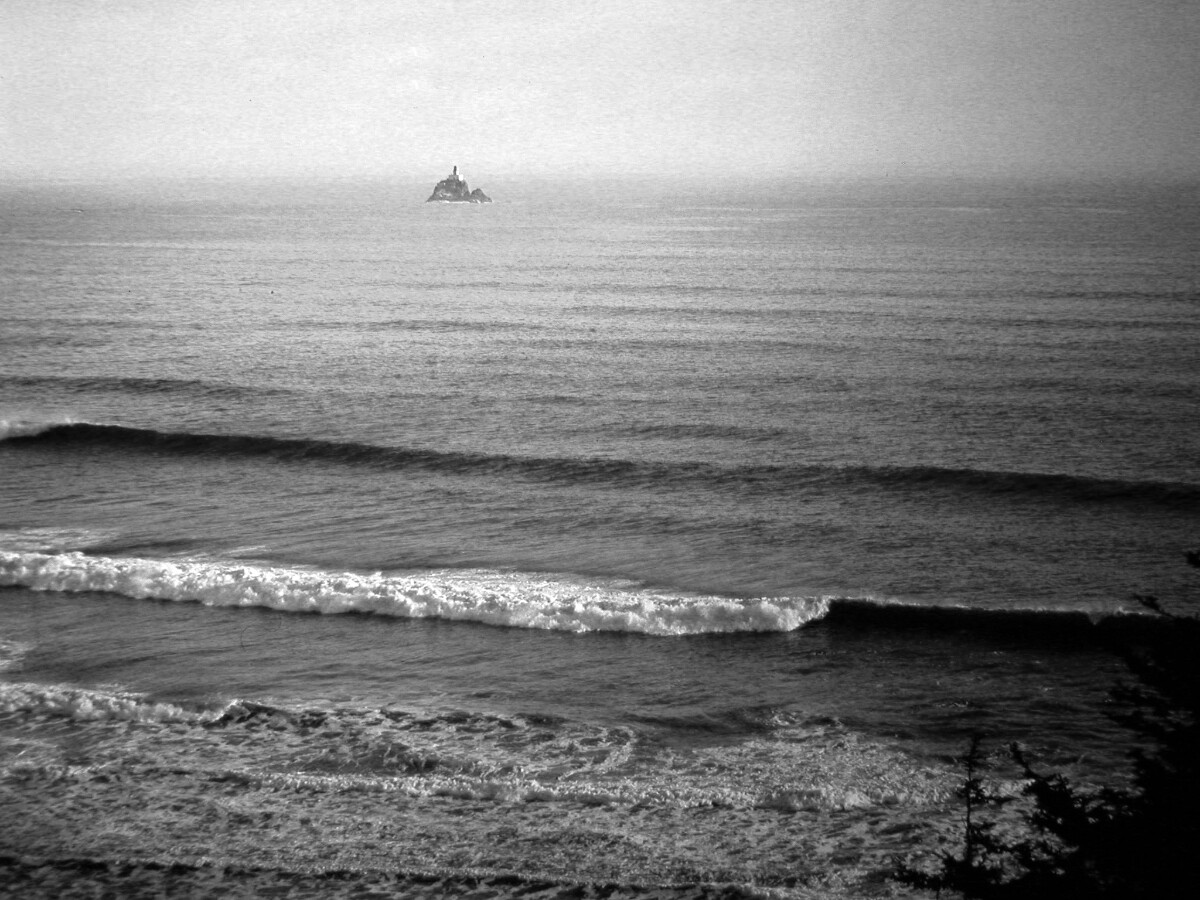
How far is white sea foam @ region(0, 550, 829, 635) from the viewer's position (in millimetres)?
22219

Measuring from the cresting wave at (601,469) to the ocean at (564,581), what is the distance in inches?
5.5

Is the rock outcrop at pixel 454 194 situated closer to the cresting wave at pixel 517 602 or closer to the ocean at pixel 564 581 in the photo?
the ocean at pixel 564 581

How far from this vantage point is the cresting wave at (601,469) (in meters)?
29.1

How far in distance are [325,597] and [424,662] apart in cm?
367

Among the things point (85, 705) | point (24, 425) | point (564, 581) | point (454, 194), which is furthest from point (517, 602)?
point (454, 194)

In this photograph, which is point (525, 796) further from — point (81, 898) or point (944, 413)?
point (944, 413)

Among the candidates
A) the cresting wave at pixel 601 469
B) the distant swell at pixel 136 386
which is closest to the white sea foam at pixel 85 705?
the cresting wave at pixel 601 469

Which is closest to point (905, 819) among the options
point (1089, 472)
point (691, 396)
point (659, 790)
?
point (659, 790)

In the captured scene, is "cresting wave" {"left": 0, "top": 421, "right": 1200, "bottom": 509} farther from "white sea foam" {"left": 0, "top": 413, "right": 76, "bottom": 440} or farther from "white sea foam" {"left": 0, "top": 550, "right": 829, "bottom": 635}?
"white sea foam" {"left": 0, "top": 550, "right": 829, "bottom": 635}

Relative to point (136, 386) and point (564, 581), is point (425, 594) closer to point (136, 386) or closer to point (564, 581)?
point (564, 581)

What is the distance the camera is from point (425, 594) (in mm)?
23234

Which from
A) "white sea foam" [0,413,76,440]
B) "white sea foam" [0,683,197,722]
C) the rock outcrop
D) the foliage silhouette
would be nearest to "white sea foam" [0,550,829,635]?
"white sea foam" [0,683,197,722]

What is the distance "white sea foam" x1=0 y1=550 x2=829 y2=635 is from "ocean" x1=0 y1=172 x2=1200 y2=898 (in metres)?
0.09

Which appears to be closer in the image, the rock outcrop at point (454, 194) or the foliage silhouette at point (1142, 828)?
the foliage silhouette at point (1142, 828)
